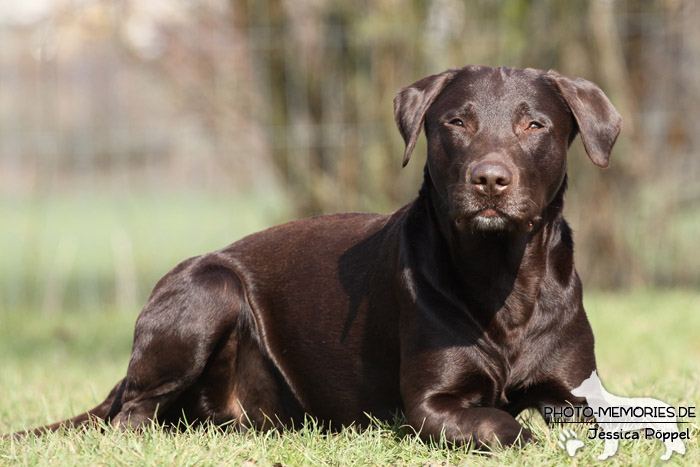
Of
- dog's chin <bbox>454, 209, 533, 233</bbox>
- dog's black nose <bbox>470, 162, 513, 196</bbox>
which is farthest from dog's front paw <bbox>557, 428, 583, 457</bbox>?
dog's black nose <bbox>470, 162, 513, 196</bbox>

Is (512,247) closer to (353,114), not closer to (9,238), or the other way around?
(353,114)

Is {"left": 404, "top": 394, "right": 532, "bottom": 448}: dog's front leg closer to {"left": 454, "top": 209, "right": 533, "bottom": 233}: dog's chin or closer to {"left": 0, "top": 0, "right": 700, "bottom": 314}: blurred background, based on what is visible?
A: {"left": 454, "top": 209, "right": 533, "bottom": 233}: dog's chin

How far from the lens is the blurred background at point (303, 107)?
10.2 metres

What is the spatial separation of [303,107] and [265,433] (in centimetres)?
665

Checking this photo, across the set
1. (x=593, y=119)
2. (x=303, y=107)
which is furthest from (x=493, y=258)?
(x=303, y=107)

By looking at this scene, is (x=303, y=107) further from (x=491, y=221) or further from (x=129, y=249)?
(x=491, y=221)

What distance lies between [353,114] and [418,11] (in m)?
1.37

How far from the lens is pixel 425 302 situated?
3.95m

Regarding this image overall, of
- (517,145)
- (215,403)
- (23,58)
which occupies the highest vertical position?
(23,58)

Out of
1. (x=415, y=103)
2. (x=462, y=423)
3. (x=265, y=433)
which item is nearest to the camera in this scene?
(x=462, y=423)

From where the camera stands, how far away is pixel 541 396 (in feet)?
13.1

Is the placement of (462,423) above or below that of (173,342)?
below

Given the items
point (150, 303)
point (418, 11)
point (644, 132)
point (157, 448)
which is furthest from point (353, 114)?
point (157, 448)

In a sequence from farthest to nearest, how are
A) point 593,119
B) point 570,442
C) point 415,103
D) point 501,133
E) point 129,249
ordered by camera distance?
point 129,249
point 415,103
point 593,119
point 501,133
point 570,442
